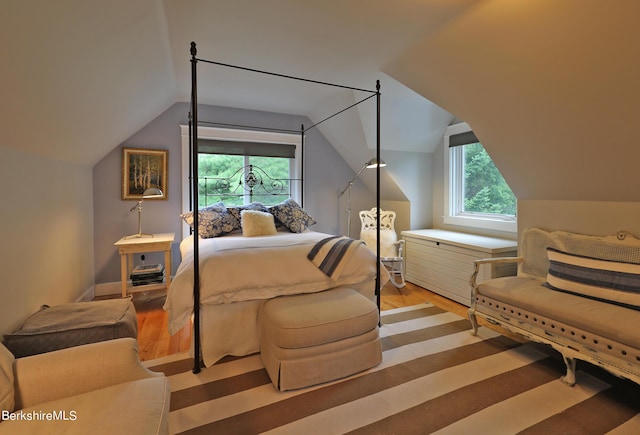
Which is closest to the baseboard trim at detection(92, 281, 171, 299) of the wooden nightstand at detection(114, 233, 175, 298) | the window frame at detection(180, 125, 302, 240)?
the wooden nightstand at detection(114, 233, 175, 298)

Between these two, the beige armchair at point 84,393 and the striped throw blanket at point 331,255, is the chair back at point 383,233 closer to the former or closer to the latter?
the striped throw blanket at point 331,255

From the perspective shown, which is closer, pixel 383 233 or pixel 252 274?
pixel 252 274

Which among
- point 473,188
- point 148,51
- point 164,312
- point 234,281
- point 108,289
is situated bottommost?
point 164,312

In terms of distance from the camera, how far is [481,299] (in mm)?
2543

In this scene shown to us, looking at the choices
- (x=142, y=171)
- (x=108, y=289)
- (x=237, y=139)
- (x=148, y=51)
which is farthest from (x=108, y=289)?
(x=148, y=51)

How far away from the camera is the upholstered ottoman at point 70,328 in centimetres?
158

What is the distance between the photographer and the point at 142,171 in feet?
12.0

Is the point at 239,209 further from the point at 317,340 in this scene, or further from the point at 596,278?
the point at 596,278

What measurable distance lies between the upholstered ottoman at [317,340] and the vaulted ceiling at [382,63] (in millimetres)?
1785

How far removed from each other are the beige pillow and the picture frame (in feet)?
8.55

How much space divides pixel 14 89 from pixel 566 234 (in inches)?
145

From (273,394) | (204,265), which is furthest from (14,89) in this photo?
(273,394)

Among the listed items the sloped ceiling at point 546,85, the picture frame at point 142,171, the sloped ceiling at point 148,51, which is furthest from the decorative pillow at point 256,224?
the sloped ceiling at point 546,85

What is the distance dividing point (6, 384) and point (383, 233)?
3.63 metres
